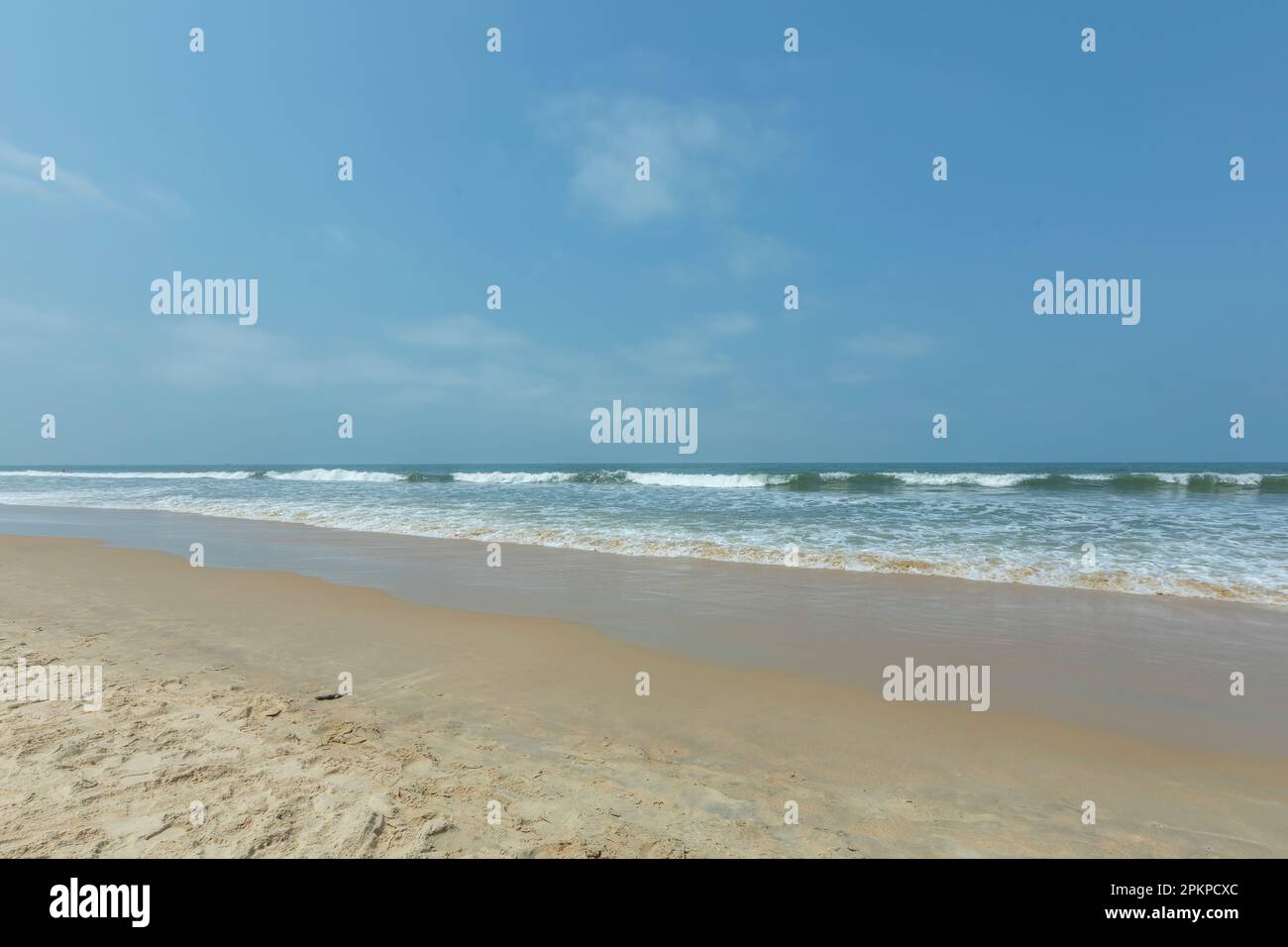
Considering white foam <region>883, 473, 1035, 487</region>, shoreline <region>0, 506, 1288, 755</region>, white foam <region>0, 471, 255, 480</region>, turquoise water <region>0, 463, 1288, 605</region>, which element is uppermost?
Result: white foam <region>0, 471, 255, 480</region>

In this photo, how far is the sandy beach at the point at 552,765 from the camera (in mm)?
2609

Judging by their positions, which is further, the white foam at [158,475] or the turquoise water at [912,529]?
the white foam at [158,475]

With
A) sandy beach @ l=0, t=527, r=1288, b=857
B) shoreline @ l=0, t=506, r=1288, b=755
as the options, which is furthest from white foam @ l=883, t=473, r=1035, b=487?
sandy beach @ l=0, t=527, r=1288, b=857

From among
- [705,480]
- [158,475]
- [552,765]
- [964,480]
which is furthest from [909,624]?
[158,475]

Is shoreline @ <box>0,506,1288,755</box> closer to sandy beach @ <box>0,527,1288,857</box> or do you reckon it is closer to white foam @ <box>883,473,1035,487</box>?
sandy beach @ <box>0,527,1288,857</box>

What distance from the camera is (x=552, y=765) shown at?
3.34 metres

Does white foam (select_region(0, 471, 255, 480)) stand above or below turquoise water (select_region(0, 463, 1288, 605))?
above

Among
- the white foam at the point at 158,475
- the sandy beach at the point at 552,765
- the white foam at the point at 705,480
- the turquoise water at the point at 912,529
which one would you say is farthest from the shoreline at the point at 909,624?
the white foam at the point at 158,475

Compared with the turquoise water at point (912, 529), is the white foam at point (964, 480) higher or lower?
higher

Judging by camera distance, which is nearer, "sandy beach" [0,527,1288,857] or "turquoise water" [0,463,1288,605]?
"sandy beach" [0,527,1288,857]

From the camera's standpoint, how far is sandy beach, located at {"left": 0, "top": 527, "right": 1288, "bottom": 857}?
261cm

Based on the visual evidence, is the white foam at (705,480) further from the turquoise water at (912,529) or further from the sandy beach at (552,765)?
the sandy beach at (552,765)
